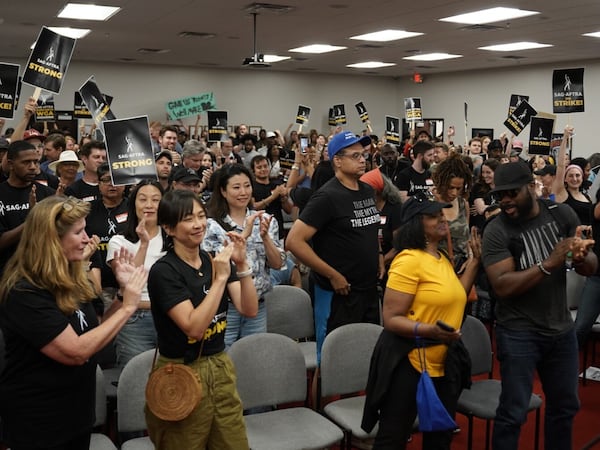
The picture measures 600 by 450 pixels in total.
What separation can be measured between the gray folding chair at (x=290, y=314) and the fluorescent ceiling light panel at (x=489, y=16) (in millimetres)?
7184

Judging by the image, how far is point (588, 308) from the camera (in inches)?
208

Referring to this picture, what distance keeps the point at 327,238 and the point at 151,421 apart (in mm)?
1805

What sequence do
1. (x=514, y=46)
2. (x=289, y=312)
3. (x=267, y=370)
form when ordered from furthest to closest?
(x=514, y=46)
(x=289, y=312)
(x=267, y=370)

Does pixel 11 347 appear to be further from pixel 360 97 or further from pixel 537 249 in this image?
pixel 360 97

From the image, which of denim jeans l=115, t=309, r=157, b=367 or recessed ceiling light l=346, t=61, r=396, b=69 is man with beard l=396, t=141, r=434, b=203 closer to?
denim jeans l=115, t=309, r=157, b=367

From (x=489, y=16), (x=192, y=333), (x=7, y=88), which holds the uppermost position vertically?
(x=489, y=16)

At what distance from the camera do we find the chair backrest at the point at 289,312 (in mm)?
4762

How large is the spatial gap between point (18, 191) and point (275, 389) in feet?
8.22

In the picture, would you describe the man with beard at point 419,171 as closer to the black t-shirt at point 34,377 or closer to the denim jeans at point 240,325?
the denim jeans at point 240,325

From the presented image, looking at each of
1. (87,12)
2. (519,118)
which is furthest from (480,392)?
(87,12)

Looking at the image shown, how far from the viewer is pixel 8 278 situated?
252 cm

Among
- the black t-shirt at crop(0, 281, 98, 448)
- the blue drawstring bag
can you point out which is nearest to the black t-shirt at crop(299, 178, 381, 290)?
the blue drawstring bag

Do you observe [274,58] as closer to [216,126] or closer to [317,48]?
[317,48]

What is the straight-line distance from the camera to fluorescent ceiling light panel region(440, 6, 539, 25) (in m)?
10.4
